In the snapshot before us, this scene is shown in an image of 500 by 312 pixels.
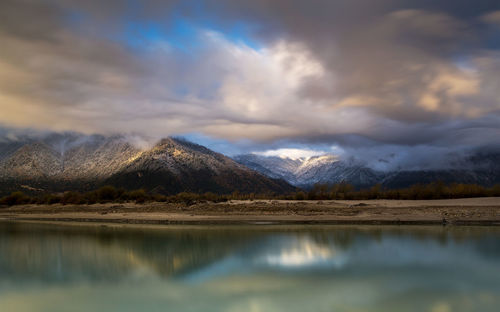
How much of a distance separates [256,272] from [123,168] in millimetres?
130873

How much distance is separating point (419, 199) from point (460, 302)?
3782 centimetres

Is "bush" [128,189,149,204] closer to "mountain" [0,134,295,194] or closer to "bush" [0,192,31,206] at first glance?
"bush" [0,192,31,206]

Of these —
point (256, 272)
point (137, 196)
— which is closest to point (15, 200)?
point (137, 196)

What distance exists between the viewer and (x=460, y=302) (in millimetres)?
11289

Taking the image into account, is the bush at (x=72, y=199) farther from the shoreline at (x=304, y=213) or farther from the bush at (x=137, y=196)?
the bush at (x=137, y=196)

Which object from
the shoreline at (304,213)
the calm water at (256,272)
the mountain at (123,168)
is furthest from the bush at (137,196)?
the mountain at (123,168)

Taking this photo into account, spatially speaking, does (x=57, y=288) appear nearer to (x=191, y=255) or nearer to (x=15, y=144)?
→ (x=191, y=255)

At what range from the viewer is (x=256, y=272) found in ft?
50.5

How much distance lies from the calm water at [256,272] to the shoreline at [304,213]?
8529mm

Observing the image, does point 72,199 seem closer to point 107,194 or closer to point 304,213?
point 107,194

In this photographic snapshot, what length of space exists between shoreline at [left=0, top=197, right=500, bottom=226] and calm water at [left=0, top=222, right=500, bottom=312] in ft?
28.0

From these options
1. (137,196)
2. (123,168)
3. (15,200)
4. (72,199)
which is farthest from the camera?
(123,168)

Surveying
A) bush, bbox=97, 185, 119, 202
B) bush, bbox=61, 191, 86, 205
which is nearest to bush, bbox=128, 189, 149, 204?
bush, bbox=97, 185, 119, 202

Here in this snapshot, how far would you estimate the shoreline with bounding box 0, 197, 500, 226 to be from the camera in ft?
113
